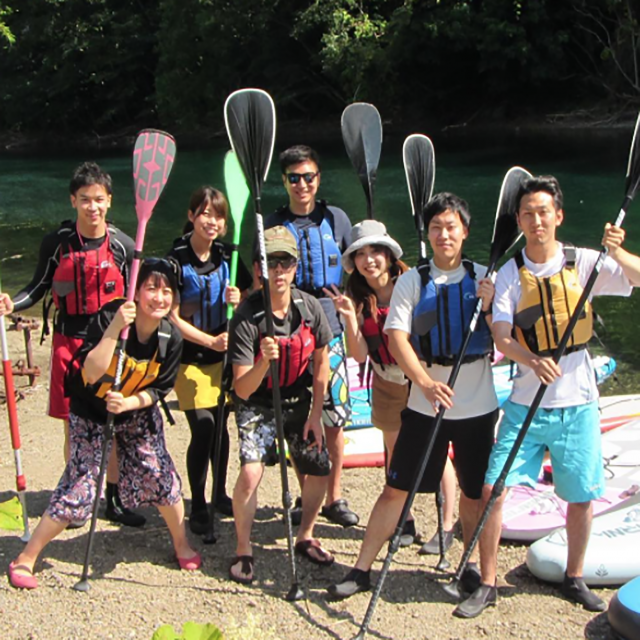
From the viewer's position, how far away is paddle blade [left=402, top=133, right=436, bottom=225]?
3980 millimetres

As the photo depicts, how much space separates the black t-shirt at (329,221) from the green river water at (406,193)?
12.8 ft

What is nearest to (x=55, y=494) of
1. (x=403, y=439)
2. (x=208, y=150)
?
(x=403, y=439)

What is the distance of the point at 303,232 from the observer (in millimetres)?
3893

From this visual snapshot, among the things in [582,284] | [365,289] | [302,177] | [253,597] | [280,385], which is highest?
[302,177]

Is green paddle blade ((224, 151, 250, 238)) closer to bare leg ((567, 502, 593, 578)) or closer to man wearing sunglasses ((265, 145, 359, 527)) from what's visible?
man wearing sunglasses ((265, 145, 359, 527))

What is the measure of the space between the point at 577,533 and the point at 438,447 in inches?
24.3

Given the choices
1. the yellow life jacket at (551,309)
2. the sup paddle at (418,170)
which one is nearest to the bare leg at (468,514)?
the yellow life jacket at (551,309)

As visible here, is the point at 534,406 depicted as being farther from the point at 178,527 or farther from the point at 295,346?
the point at 178,527

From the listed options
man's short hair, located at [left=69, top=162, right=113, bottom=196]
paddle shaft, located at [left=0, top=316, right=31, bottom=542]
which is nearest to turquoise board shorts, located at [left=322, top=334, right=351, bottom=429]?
man's short hair, located at [left=69, top=162, right=113, bottom=196]

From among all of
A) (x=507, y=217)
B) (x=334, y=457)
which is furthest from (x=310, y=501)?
(x=507, y=217)

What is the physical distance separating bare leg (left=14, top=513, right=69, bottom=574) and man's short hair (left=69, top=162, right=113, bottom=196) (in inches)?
53.3

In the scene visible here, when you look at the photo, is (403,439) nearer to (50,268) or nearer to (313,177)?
(313,177)

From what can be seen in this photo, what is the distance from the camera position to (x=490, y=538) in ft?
10.6

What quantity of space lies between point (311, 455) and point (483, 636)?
3.07ft
